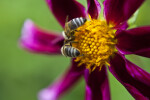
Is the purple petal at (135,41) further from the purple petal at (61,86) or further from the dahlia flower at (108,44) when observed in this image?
the purple petal at (61,86)

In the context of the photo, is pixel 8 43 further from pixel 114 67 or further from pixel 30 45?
pixel 114 67

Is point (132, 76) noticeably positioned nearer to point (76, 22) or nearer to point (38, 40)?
point (76, 22)

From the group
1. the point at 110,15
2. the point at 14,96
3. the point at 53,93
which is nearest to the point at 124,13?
the point at 110,15

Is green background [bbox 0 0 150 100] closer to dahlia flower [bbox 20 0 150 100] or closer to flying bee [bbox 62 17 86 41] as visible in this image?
dahlia flower [bbox 20 0 150 100]

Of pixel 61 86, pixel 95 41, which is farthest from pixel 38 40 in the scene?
pixel 95 41

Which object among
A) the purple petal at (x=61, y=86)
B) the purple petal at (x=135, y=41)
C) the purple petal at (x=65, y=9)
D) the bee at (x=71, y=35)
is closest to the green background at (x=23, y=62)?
the purple petal at (x=61, y=86)
